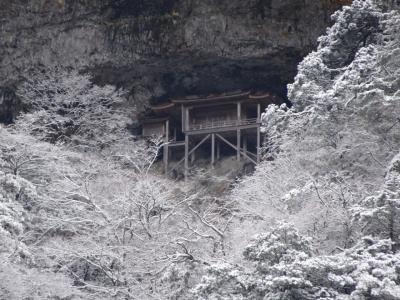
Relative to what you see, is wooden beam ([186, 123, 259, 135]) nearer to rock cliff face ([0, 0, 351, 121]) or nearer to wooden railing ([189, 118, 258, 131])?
wooden railing ([189, 118, 258, 131])

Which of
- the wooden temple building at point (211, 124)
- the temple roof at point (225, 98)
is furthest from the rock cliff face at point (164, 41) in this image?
the temple roof at point (225, 98)

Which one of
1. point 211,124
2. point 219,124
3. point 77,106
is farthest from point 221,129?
point 77,106

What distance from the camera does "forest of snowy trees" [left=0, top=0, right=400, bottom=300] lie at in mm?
8920

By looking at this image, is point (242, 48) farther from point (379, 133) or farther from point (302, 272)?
point (302, 272)

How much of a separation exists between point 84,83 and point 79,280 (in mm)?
13867

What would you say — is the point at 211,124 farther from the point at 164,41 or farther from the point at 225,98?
the point at 164,41

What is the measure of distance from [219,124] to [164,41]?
13.1 feet

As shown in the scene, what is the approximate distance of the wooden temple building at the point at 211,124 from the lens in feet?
85.3

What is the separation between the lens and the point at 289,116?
12812mm

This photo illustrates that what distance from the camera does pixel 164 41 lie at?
27.0m

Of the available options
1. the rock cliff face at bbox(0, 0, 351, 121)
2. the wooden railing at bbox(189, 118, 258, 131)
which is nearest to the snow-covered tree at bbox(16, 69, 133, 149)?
the rock cliff face at bbox(0, 0, 351, 121)

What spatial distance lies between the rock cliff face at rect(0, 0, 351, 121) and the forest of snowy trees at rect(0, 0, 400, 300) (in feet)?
36.9

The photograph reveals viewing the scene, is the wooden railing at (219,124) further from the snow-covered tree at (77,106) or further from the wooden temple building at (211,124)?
the snow-covered tree at (77,106)

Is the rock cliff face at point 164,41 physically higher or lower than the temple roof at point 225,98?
higher
